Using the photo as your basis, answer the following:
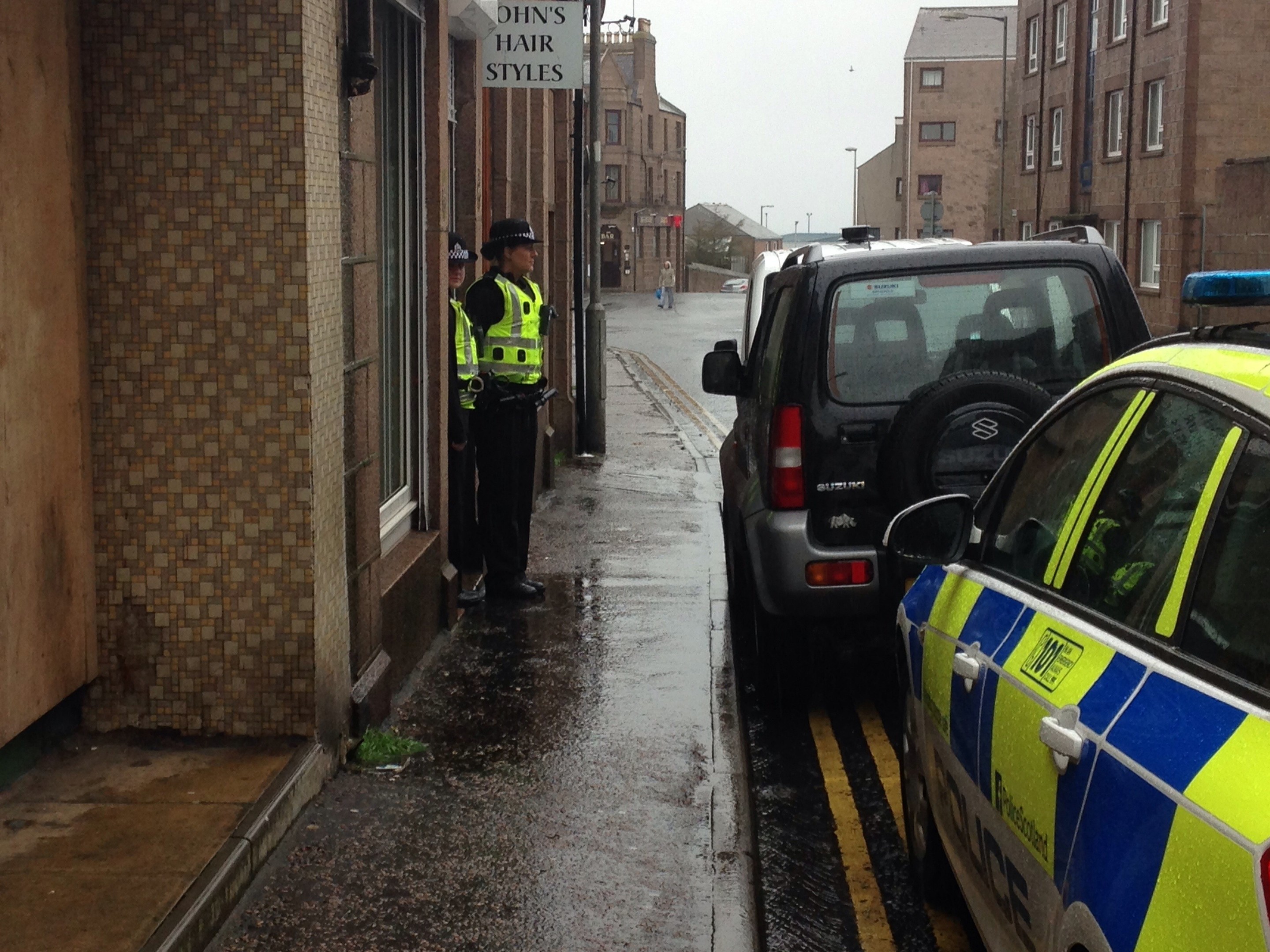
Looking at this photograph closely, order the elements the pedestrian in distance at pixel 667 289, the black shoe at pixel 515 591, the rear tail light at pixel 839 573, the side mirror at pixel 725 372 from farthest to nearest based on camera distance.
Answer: the pedestrian in distance at pixel 667 289, the black shoe at pixel 515 591, the side mirror at pixel 725 372, the rear tail light at pixel 839 573

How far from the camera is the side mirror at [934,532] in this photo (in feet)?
14.4

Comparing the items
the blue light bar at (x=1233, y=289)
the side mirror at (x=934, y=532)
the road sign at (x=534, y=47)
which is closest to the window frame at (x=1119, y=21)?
the road sign at (x=534, y=47)

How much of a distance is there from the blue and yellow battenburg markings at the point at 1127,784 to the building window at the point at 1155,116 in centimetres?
4066

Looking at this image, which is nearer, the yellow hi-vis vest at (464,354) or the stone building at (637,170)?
the yellow hi-vis vest at (464,354)

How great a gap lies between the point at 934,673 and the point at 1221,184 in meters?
33.0

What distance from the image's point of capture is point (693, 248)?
11200 centimetres

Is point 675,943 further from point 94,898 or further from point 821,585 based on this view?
point 821,585

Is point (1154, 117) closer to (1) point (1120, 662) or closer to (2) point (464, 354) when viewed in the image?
(2) point (464, 354)

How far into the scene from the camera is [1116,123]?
45375 mm

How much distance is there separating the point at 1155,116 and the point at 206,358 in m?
40.4

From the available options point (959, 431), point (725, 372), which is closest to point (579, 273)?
point (725, 372)

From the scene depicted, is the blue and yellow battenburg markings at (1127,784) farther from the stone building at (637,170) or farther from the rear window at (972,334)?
the stone building at (637,170)

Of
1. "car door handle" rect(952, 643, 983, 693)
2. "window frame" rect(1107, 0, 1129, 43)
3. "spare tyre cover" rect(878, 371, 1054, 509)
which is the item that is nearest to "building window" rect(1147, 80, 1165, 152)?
"window frame" rect(1107, 0, 1129, 43)

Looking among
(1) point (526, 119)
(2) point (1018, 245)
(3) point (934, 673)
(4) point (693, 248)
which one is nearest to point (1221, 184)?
(1) point (526, 119)
